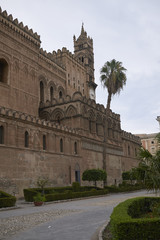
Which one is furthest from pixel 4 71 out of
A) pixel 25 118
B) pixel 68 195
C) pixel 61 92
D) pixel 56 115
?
pixel 68 195

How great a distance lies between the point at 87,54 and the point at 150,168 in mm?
47231

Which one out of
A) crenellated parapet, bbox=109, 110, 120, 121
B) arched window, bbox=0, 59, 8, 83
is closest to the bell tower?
crenellated parapet, bbox=109, 110, 120, 121

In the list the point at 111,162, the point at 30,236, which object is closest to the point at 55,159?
the point at 111,162

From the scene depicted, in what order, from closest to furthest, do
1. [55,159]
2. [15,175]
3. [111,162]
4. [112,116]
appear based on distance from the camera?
[15,175] → [55,159] → [111,162] → [112,116]

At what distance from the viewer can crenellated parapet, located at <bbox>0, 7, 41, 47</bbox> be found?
3105 centimetres

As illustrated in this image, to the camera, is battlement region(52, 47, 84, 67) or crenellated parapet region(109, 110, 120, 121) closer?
crenellated parapet region(109, 110, 120, 121)

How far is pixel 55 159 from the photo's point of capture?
2888 cm

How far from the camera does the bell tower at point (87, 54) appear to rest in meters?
54.0

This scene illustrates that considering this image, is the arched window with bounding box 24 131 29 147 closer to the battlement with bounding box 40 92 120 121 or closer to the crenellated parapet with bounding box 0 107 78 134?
the crenellated parapet with bounding box 0 107 78 134

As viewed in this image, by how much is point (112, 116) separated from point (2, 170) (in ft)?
87.5

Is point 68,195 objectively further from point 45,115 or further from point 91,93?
point 91,93

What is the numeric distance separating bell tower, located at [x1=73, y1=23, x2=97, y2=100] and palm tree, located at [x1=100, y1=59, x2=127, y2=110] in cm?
1687

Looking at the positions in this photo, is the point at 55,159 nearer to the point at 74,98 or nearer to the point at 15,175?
the point at 15,175

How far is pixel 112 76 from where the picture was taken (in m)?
35.1
